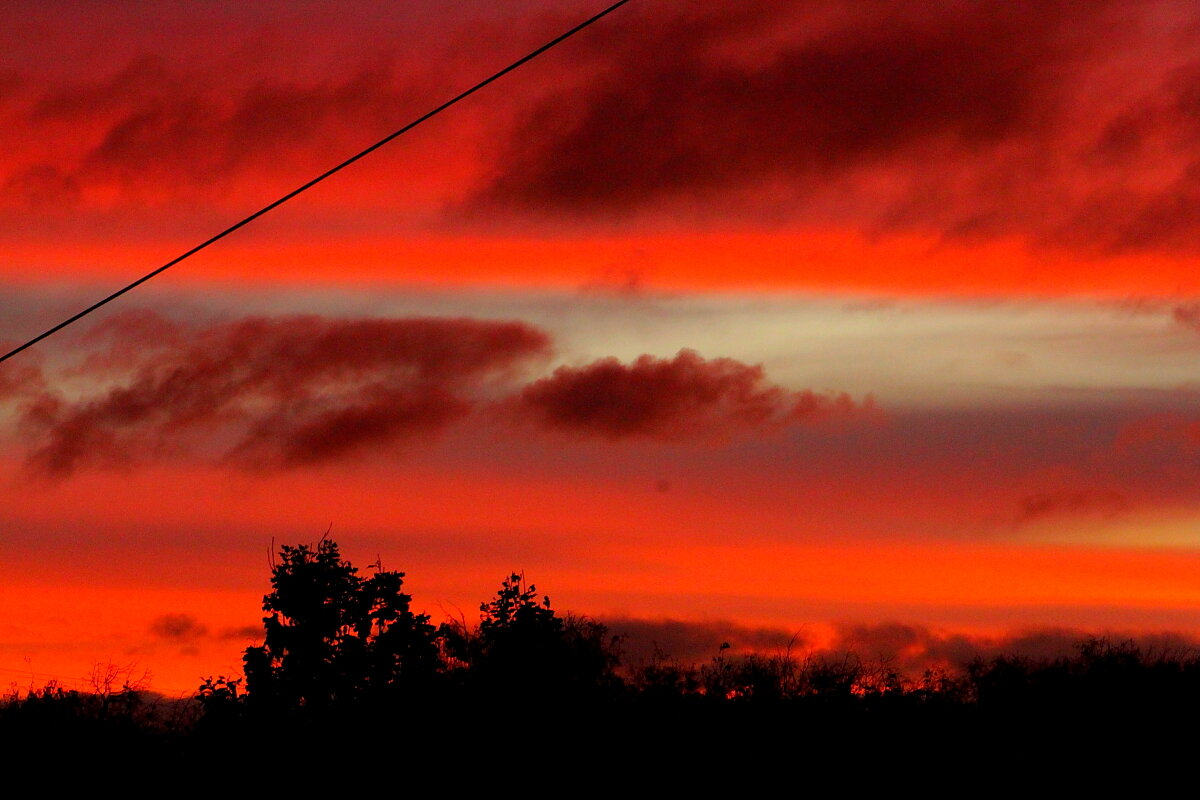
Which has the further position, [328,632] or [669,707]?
[328,632]

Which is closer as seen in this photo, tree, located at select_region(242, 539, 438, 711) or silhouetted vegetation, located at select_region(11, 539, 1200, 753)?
silhouetted vegetation, located at select_region(11, 539, 1200, 753)

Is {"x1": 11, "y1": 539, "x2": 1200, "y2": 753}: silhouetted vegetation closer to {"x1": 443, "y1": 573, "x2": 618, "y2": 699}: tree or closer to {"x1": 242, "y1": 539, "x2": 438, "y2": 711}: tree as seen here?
{"x1": 443, "y1": 573, "x2": 618, "y2": 699}: tree

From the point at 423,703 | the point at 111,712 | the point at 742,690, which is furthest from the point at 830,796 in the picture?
the point at 111,712

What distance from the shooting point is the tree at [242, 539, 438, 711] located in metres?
57.6

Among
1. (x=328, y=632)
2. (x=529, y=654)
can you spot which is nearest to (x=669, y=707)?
(x=529, y=654)

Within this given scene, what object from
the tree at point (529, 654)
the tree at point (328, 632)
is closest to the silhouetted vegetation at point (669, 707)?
the tree at point (529, 654)

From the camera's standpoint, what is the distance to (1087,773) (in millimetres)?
22203

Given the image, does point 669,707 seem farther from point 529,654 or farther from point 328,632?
point 328,632

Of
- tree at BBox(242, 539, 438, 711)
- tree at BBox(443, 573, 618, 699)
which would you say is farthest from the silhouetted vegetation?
tree at BBox(242, 539, 438, 711)

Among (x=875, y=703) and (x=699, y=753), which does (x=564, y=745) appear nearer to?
(x=699, y=753)

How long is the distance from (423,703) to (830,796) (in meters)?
9.65

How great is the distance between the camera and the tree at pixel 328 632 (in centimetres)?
5759

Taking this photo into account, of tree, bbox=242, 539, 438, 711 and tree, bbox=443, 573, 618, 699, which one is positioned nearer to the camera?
tree, bbox=443, 573, 618, 699

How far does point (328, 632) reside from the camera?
197ft
